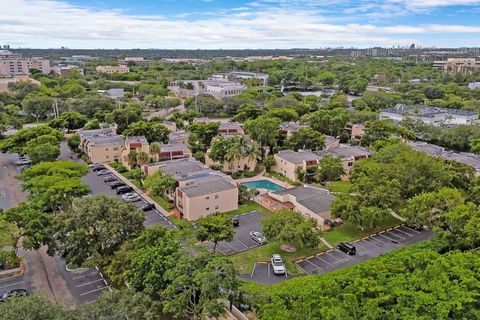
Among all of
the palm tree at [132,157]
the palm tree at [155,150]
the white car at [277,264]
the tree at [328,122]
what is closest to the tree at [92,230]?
the white car at [277,264]

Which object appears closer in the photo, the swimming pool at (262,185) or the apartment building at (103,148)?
the swimming pool at (262,185)

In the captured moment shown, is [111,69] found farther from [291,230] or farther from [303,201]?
[291,230]

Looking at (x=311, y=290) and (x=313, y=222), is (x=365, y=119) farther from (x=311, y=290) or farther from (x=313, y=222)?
(x=311, y=290)

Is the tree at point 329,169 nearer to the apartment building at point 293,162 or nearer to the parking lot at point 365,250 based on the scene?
the apartment building at point 293,162

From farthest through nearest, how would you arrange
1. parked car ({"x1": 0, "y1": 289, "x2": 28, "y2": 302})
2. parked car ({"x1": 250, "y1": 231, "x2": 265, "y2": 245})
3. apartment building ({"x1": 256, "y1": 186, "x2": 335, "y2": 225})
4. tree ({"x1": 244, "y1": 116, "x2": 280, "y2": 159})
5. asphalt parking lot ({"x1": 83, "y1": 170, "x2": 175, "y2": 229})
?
1. tree ({"x1": 244, "y1": 116, "x2": 280, "y2": 159})
2. asphalt parking lot ({"x1": 83, "y1": 170, "x2": 175, "y2": 229})
3. apartment building ({"x1": 256, "y1": 186, "x2": 335, "y2": 225})
4. parked car ({"x1": 250, "y1": 231, "x2": 265, "y2": 245})
5. parked car ({"x1": 0, "y1": 289, "x2": 28, "y2": 302})

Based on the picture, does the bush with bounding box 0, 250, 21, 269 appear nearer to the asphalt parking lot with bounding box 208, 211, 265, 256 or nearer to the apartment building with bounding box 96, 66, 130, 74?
the asphalt parking lot with bounding box 208, 211, 265, 256

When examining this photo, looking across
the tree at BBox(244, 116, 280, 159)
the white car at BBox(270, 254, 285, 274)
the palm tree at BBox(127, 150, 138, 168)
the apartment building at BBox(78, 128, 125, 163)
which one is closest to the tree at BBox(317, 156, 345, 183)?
the tree at BBox(244, 116, 280, 159)

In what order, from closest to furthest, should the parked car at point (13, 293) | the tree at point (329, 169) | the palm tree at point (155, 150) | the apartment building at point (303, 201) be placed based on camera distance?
the parked car at point (13, 293) → the apartment building at point (303, 201) → the tree at point (329, 169) → the palm tree at point (155, 150)
